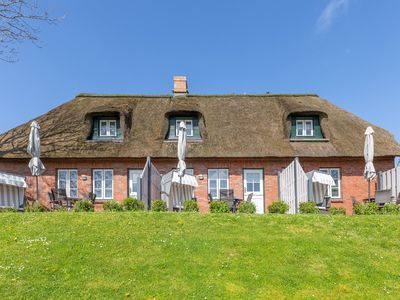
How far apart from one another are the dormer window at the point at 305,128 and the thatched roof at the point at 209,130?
359 millimetres

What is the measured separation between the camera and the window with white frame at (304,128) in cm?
2219

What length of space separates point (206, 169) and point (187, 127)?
2.72 meters

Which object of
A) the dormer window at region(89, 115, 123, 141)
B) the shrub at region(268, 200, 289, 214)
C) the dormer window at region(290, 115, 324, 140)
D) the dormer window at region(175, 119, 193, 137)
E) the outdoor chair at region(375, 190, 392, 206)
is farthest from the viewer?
the dormer window at region(175, 119, 193, 137)

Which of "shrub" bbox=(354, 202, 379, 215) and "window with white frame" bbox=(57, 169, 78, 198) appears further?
"window with white frame" bbox=(57, 169, 78, 198)

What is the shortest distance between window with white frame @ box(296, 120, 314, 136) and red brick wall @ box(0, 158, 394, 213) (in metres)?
1.79

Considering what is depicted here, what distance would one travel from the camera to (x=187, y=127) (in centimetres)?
2239

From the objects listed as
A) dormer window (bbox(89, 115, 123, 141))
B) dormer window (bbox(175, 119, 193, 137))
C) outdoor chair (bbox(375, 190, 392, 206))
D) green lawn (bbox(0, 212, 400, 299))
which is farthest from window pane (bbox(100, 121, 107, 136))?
outdoor chair (bbox(375, 190, 392, 206))

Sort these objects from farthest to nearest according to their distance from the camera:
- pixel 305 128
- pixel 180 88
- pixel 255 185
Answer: pixel 180 88 → pixel 305 128 → pixel 255 185

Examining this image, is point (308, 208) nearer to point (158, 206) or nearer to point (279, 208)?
point (279, 208)

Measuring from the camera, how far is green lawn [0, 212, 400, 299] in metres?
8.21

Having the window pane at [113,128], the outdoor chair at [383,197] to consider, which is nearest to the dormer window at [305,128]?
the outdoor chair at [383,197]

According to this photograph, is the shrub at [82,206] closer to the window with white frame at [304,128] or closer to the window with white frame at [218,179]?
the window with white frame at [218,179]

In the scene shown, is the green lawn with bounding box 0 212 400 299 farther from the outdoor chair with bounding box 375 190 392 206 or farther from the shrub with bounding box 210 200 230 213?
the outdoor chair with bounding box 375 190 392 206

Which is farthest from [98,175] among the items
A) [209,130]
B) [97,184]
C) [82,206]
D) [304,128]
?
[304,128]
